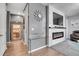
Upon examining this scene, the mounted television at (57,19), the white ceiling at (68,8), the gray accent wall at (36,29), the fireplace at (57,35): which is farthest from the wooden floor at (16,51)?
the white ceiling at (68,8)

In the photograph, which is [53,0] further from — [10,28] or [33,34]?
[10,28]

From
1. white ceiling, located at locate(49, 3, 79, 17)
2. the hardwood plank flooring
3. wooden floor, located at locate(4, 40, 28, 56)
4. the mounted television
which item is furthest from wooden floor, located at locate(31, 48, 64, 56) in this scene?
white ceiling, located at locate(49, 3, 79, 17)

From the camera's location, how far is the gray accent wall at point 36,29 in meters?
2.18

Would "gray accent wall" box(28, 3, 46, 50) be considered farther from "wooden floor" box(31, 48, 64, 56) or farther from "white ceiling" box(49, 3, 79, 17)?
"white ceiling" box(49, 3, 79, 17)

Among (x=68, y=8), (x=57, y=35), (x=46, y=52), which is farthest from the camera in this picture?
(x=57, y=35)

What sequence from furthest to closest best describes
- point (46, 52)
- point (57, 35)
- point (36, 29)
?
Result: 1. point (36, 29)
2. point (57, 35)
3. point (46, 52)

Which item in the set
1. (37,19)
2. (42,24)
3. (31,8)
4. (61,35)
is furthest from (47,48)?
(31,8)

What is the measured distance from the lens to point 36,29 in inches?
91.7

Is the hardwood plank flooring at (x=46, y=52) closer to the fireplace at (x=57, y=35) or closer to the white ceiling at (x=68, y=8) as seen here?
the fireplace at (x=57, y=35)

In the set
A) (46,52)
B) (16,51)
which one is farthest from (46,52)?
(16,51)

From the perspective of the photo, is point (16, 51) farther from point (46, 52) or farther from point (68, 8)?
point (68, 8)

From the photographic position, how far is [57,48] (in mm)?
2268

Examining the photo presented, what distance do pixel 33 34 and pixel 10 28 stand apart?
166 centimetres

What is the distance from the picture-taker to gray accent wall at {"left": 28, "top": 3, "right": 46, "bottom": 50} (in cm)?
218
